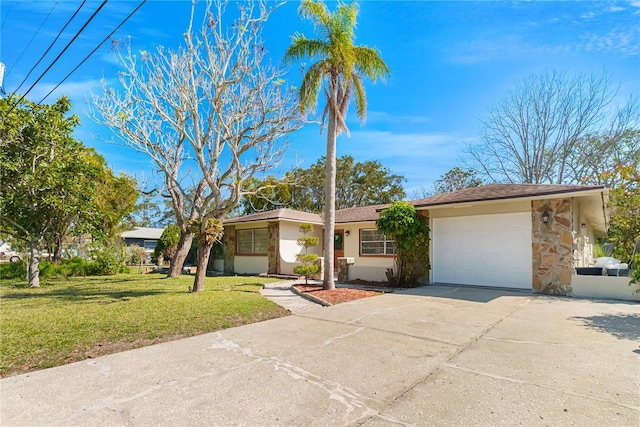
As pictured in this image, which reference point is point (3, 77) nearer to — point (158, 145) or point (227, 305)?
point (158, 145)

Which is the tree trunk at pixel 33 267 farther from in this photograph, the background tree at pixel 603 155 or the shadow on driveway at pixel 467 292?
the background tree at pixel 603 155

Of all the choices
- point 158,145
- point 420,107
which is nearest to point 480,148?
point 420,107

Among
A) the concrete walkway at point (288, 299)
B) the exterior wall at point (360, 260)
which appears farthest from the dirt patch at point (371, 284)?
the concrete walkway at point (288, 299)

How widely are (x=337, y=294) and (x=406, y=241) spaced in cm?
318

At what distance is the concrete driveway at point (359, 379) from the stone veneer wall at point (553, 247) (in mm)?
3581

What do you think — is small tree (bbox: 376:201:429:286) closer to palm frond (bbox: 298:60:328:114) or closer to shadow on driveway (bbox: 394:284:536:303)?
shadow on driveway (bbox: 394:284:536:303)

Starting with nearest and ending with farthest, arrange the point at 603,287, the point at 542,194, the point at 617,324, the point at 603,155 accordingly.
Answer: the point at 617,324 < the point at 603,287 < the point at 542,194 < the point at 603,155

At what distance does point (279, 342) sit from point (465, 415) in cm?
293

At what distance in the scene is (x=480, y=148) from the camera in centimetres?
2631

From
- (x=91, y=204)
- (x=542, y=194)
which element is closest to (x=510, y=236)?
(x=542, y=194)

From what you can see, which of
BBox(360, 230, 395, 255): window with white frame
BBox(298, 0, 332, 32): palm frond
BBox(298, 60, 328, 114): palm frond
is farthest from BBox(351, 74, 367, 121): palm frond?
BBox(360, 230, 395, 255): window with white frame

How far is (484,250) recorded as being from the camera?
35.8 ft

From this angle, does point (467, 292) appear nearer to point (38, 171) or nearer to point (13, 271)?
point (38, 171)

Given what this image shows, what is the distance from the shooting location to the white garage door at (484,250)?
1020 centimetres
